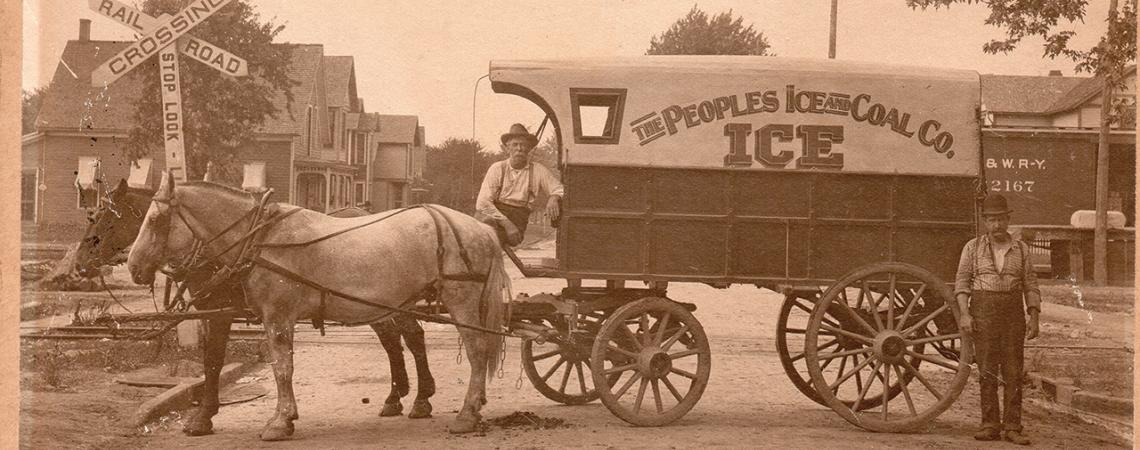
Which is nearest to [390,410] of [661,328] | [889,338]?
[661,328]

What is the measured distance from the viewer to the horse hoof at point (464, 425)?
7039 mm

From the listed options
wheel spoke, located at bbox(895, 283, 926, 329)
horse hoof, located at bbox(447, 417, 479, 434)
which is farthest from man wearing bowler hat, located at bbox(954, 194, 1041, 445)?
horse hoof, located at bbox(447, 417, 479, 434)

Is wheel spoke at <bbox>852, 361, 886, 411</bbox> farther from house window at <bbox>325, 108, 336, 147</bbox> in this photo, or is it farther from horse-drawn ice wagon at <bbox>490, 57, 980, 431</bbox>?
house window at <bbox>325, 108, 336, 147</bbox>

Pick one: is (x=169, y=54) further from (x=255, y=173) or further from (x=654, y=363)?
(x=654, y=363)

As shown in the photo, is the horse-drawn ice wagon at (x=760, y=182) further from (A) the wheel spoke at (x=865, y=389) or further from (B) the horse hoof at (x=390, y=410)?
(B) the horse hoof at (x=390, y=410)

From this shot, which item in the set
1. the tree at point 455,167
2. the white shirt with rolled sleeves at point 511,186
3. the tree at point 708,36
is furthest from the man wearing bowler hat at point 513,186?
the tree at point 455,167

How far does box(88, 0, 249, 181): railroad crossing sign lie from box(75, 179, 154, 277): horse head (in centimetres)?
65

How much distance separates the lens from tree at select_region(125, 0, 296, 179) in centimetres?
1036

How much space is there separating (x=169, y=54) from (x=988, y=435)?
6.71 m

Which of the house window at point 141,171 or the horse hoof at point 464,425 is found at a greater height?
the house window at point 141,171

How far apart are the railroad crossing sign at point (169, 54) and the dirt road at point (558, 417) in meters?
2.15

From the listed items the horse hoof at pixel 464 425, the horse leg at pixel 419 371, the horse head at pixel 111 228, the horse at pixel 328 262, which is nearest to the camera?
the horse head at pixel 111 228

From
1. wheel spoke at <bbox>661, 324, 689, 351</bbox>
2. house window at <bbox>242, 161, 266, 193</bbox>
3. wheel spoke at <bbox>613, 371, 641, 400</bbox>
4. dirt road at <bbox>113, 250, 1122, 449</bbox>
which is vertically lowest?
dirt road at <bbox>113, 250, 1122, 449</bbox>

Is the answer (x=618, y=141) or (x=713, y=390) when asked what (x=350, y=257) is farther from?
(x=713, y=390)
